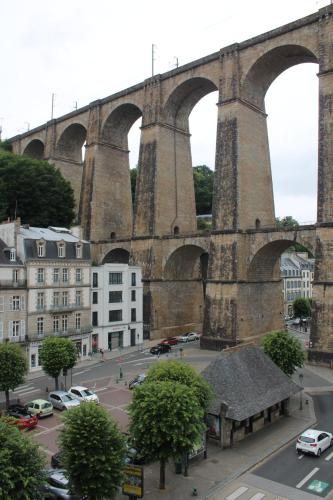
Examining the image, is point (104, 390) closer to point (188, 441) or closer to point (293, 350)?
point (293, 350)

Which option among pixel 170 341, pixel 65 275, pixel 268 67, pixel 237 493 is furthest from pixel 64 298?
pixel 268 67

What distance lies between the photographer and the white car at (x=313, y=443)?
794 inches

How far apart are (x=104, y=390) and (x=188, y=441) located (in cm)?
1558

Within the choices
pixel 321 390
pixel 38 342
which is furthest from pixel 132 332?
pixel 321 390

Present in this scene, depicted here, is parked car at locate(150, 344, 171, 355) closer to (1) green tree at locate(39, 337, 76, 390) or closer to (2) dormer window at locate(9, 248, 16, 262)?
(1) green tree at locate(39, 337, 76, 390)

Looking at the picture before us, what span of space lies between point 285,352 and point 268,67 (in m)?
31.0

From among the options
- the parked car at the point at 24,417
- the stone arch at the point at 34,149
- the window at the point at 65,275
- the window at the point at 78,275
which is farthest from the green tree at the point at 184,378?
the stone arch at the point at 34,149

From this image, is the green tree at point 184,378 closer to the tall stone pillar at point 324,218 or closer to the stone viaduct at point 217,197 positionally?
the tall stone pillar at point 324,218

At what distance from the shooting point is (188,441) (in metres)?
16.5

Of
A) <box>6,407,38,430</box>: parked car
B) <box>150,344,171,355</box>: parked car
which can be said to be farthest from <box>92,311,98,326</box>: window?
<box>6,407,38,430</box>: parked car

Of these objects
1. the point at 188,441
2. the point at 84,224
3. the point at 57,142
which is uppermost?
the point at 57,142

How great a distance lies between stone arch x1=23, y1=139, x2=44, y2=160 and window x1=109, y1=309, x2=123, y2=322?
4060cm

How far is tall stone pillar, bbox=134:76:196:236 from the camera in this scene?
170 ft

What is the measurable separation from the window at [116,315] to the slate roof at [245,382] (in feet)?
75.4
